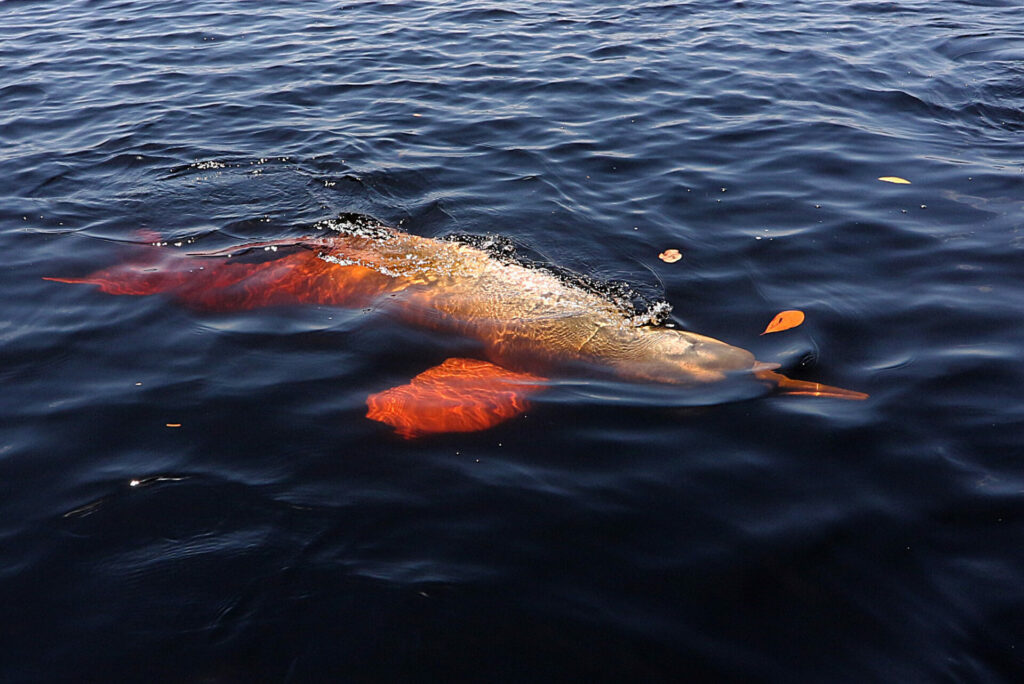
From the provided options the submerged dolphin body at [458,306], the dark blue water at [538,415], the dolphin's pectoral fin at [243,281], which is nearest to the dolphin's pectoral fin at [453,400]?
the submerged dolphin body at [458,306]

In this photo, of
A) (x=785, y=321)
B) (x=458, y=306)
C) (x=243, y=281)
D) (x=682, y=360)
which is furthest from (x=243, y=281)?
(x=785, y=321)

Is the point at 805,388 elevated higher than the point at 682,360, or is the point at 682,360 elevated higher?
the point at 682,360

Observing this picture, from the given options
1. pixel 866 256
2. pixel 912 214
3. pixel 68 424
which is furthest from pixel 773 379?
pixel 68 424

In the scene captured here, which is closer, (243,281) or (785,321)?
(785,321)

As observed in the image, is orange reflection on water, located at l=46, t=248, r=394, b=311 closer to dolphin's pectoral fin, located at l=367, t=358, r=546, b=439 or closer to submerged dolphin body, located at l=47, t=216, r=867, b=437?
submerged dolphin body, located at l=47, t=216, r=867, b=437

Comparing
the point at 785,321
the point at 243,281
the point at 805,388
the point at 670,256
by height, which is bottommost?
the point at 805,388

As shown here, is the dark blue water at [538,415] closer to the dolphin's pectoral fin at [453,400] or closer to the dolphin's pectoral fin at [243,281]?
the dolphin's pectoral fin at [453,400]

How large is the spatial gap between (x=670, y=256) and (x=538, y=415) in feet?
8.31

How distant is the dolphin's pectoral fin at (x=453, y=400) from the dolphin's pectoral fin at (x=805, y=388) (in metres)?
1.57

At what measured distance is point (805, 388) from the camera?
4.69 metres

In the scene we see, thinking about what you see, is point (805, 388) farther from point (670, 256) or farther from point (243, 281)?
point (243, 281)

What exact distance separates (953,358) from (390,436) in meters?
3.89

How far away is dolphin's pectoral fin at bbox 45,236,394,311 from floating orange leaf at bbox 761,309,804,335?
306cm

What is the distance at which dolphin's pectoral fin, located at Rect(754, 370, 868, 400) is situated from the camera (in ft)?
15.1
